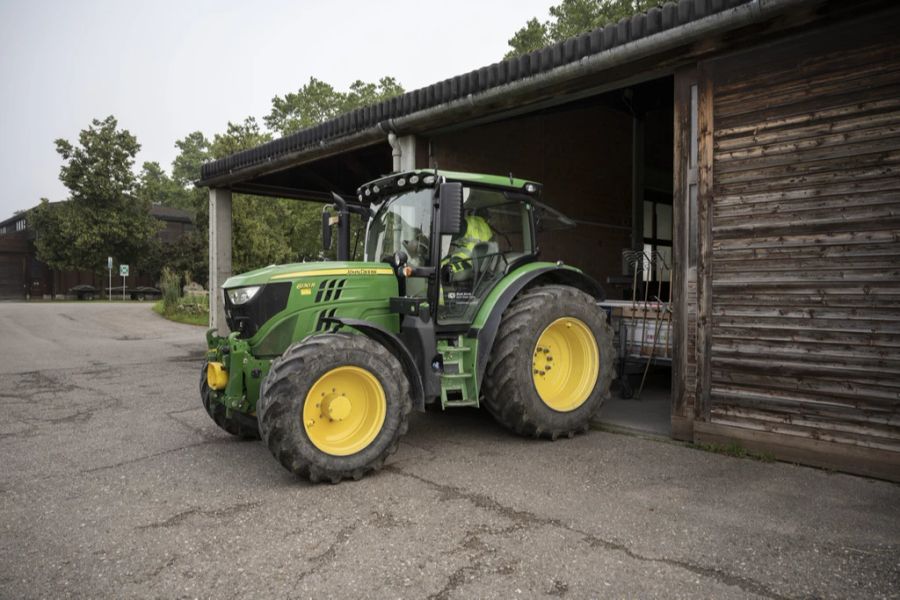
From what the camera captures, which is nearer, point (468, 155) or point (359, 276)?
point (359, 276)

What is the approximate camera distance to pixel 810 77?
428 centimetres

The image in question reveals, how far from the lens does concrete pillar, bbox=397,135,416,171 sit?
7.61 metres

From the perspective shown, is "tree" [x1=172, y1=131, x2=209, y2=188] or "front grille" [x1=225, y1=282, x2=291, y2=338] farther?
"tree" [x1=172, y1=131, x2=209, y2=188]

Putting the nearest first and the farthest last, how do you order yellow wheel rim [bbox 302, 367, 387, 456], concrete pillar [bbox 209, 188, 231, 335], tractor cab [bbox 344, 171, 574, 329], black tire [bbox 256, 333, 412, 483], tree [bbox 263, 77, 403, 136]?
black tire [bbox 256, 333, 412, 483] < yellow wheel rim [bbox 302, 367, 387, 456] < tractor cab [bbox 344, 171, 574, 329] < concrete pillar [bbox 209, 188, 231, 335] < tree [bbox 263, 77, 403, 136]

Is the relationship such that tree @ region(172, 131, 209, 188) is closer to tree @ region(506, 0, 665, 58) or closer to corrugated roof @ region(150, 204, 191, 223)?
corrugated roof @ region(150, 204, 191, 223)

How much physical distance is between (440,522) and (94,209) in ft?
121

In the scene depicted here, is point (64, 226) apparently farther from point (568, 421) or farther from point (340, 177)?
point (568, 421)

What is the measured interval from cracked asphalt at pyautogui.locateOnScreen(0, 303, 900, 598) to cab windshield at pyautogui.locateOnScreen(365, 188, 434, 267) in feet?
5.45

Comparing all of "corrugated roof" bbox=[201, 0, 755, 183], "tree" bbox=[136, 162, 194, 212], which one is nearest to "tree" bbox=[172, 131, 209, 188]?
"tree" bbox=[136, 162, 194, 212]

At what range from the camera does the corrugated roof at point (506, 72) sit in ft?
15.1

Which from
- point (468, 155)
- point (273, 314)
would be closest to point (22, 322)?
point (468, 155)

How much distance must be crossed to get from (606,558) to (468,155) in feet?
20.6

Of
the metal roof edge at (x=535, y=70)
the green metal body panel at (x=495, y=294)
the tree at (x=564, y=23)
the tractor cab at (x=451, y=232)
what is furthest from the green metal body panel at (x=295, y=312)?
the tree at (x=564, y=23)

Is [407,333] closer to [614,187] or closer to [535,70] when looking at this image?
[535,70]
